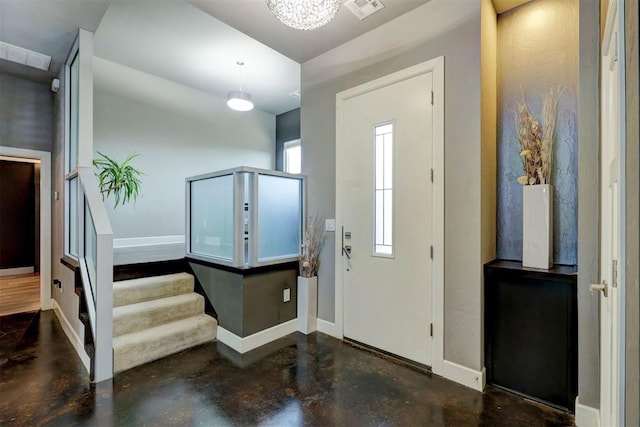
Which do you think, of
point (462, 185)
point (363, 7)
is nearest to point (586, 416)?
point (462, 185)

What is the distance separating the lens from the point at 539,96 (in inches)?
95.8

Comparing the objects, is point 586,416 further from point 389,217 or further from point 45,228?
point 45,228

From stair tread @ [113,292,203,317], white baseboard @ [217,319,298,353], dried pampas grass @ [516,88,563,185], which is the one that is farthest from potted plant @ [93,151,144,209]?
dried pampas grass @ [516,88,563,185]

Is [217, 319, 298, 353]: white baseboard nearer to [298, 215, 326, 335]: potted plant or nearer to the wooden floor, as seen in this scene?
[298, 215, 326, 335]: potted plant

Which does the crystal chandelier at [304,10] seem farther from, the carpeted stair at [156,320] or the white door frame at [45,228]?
the white door frame at [45,228]

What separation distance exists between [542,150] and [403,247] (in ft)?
4.11

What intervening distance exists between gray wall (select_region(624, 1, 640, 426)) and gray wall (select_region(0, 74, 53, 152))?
5.62 meters

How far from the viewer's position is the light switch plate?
3259mm

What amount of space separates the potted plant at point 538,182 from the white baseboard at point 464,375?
874 mm

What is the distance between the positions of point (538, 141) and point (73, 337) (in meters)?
4.38

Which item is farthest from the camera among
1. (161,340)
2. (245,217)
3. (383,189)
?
(245,217)

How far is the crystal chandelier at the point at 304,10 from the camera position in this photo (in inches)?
86.5

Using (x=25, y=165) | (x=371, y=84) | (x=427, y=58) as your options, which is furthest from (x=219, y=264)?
(x=25, y=165)

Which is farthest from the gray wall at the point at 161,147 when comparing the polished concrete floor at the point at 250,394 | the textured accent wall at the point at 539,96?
the textured accent wall at the point at 539,96
